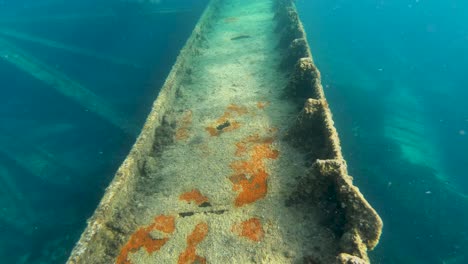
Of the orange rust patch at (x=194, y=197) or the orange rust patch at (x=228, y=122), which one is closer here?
the orange rust patch at (x=194, y=197)

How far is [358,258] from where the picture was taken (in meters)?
3.91

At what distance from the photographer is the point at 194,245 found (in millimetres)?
4797

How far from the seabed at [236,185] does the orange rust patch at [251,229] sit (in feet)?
0.05

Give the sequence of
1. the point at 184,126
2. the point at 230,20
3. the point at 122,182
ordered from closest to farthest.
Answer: the point at 122,182, the point at 184,126, the point at 230,20

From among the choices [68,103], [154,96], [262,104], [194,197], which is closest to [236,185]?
[194,197]

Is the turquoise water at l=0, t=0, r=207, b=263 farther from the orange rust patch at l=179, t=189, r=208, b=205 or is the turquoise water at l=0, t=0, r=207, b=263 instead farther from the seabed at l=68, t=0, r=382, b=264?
the orange rust patch at l=179, t=189, r=208, b=205

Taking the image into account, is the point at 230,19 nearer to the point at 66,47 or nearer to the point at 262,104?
the point at 262,104

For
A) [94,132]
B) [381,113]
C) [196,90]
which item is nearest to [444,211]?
[381,113]

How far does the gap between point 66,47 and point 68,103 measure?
18.9 feet

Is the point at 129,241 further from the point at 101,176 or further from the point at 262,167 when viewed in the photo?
the point at 101,176

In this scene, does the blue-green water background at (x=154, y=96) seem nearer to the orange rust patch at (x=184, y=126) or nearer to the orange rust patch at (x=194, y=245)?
the orange rust patch at (x=184, y=126)

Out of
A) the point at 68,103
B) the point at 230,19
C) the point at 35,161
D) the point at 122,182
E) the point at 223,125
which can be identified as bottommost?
the point at 35,161

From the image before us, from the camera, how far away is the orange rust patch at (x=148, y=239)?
4.79 meters

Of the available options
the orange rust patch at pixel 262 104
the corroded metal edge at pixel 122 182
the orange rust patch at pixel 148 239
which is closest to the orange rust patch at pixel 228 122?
the orange rust patch at pixel 262 104
